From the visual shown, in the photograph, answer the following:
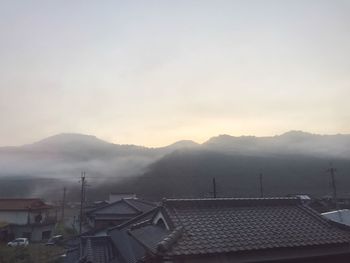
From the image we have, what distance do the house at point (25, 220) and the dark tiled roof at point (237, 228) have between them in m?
49.1

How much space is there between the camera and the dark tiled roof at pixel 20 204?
188ft

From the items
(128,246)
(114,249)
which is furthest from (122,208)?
(128,246)

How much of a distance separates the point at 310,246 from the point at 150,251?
5.19 metres

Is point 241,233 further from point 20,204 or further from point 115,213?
point 20,204

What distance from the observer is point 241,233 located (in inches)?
442

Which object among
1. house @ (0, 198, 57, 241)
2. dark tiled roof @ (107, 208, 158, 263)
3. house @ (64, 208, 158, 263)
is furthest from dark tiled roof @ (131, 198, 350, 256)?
house @ (0, 198, 57, 241)

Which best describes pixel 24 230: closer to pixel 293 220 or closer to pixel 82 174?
pixel 82 174

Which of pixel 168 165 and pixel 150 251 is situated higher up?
pixel 168 165

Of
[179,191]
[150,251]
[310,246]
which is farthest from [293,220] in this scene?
[179,191]

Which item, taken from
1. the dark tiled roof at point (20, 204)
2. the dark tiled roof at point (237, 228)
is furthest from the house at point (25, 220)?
the dark tiled roof at point (237, 228)

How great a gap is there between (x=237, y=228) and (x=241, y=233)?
1.10ft

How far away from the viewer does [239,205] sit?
1327cm

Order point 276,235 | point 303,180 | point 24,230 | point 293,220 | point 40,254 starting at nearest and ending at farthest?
point 276,235, point 293,220, point 40,254, point 24,230, point 303,180

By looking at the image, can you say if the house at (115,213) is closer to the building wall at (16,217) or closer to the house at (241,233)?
the building wall at (16,217)
